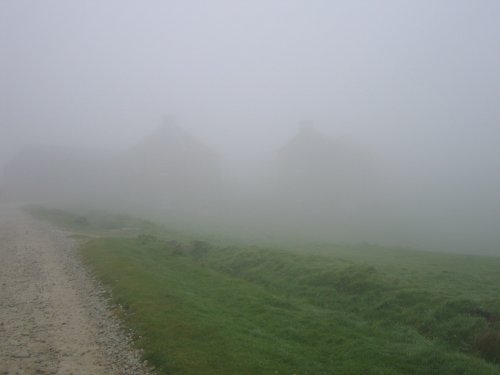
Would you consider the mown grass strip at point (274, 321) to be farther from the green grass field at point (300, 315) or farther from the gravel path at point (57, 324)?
the gravel path at point (57, 324)

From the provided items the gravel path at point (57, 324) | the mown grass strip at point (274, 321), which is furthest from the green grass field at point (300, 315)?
the gravel path at point (57, 324)

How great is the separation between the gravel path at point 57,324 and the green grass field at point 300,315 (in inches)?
41.2

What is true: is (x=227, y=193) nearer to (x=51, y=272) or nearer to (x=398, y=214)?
(x=398, y=214)

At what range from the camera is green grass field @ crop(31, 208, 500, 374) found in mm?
14266

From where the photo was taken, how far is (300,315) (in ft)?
64.6

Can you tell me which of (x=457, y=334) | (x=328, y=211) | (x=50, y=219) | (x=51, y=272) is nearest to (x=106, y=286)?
(x=51, y=272)

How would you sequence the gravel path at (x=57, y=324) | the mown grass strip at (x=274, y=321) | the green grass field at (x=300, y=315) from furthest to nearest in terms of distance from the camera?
the green grass field at (x=300, y=315) → the mown grass strip at (x=274, y=321) → the gravel path at (x=57, y=324)

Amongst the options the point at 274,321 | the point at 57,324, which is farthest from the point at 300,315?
the point at 57,324

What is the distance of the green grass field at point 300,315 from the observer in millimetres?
14266

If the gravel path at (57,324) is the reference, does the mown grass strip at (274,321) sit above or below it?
above

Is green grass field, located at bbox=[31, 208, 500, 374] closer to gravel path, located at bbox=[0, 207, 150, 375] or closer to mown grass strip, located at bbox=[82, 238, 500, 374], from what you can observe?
mown grass strip, located at bbox=[82, 238, 500, 374]

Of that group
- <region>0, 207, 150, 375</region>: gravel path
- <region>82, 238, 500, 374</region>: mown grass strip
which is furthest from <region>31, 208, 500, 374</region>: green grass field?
<region>0, 207, 150, 375</region>: gravel path

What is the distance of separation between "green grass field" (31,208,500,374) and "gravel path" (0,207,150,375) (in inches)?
41.2

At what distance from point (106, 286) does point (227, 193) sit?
324 ft
